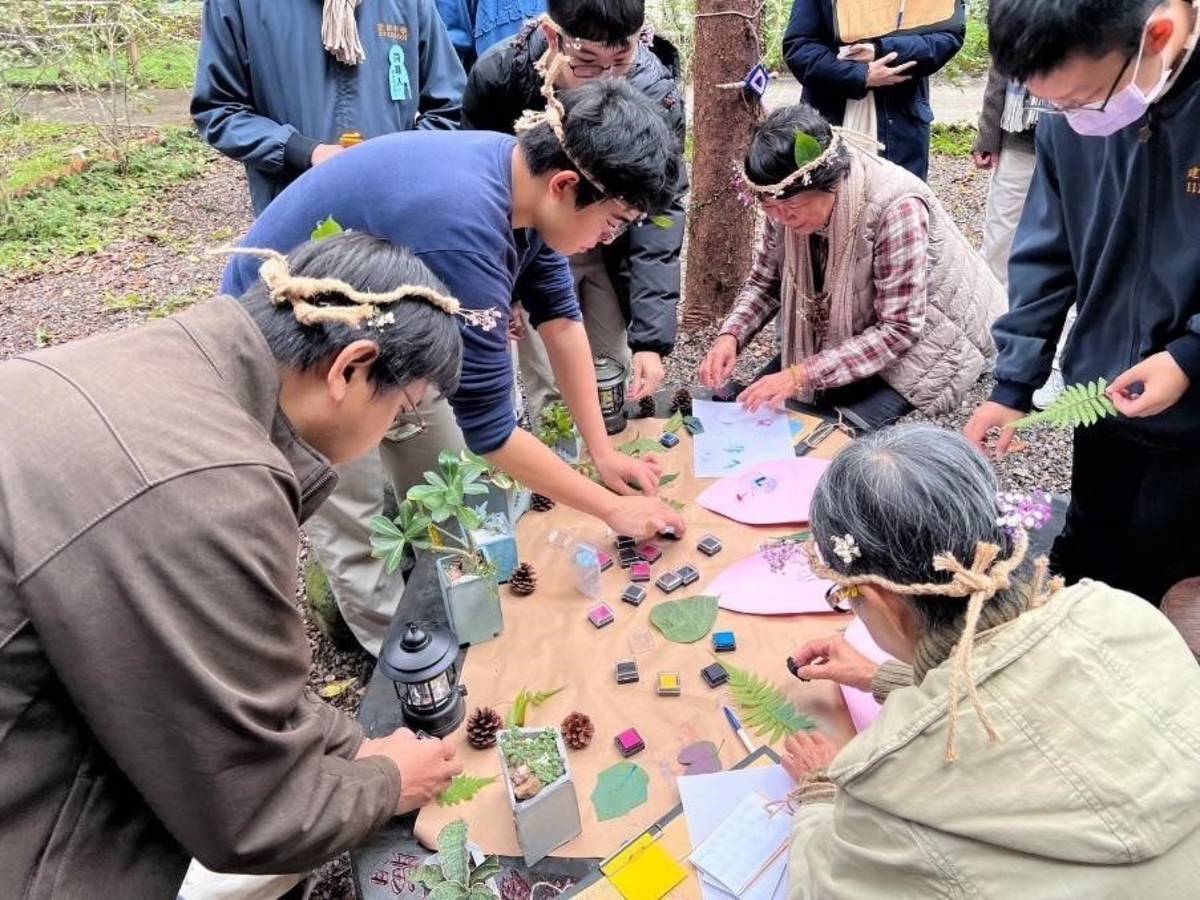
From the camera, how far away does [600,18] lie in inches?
96.0

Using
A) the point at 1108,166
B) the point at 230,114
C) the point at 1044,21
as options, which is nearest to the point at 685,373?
the point at 230,114

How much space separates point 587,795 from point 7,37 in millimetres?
8818

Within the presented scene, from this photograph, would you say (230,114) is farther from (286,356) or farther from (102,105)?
(102,105)

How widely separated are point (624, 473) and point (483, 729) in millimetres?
896

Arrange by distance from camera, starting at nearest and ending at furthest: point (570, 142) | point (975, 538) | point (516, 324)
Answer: point (975, 538)
point (570, 142)
point (516, 324)

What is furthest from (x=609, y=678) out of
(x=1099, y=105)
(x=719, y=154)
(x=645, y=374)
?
(x=719, y=154)

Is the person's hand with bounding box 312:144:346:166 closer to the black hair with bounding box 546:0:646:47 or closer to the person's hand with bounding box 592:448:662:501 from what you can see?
the black hair with bounding box 546:0:646:47

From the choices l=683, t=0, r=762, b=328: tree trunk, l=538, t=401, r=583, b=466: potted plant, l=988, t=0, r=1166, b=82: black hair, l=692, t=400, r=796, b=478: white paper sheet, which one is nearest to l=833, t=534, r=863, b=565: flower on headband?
l=988, t=0, r=1166, b=82: black hair

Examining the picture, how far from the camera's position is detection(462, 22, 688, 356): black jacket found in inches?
110

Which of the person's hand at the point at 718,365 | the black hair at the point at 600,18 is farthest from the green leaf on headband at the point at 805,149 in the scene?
the person's hand at the point at 718,365

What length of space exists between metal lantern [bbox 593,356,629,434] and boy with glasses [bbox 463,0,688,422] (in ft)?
0.47

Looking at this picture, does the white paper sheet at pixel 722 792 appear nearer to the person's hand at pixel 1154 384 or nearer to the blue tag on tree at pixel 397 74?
the person's hand at pixel 1154 384

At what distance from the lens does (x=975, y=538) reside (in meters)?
1.18

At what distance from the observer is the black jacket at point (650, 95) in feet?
9.15
